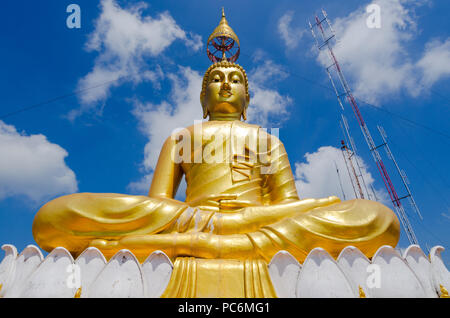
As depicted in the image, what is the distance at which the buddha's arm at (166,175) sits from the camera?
4184mm

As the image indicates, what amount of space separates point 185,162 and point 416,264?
311 cm

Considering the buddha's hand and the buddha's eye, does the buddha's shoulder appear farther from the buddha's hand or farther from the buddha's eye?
the buddha's hand

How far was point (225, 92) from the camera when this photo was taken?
535 centimetres

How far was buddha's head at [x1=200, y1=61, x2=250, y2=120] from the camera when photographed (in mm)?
5387

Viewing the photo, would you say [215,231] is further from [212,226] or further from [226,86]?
[226,86]

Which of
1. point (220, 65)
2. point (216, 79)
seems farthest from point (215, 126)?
point (220, 65)

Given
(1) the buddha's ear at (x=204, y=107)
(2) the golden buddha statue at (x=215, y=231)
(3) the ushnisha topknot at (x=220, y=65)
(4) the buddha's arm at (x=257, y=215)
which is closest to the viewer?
(2) the golden buddha statue at (x=215, y=231)

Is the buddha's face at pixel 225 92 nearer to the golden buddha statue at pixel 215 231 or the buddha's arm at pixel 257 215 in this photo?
the golden buddha statue at pixel 215 231

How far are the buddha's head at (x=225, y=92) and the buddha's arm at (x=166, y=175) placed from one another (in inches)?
45.9

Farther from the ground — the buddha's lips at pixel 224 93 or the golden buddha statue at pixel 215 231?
the buddha's lips at pixel 224 93

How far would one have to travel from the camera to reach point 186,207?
10.9ft

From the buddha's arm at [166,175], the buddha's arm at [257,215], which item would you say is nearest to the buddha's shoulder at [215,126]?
the buddha's arm at [166,175]

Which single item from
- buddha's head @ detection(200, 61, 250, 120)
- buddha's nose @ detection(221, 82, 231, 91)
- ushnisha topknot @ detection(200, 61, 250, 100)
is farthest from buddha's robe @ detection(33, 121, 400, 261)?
ushnisha topknot @ detection(200, 61, 250, 100)
